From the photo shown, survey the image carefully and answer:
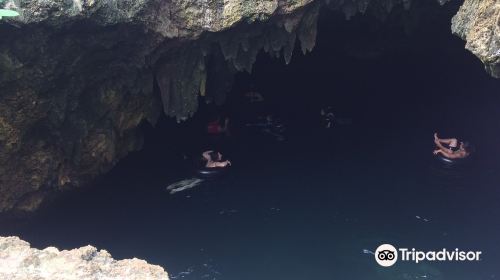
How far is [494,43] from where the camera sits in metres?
6.54

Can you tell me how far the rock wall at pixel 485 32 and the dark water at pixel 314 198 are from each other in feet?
12.1

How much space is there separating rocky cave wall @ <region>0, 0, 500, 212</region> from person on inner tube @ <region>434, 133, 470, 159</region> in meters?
3.98

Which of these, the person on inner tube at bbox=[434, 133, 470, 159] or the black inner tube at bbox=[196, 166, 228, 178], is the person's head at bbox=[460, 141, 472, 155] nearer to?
the person on inner tube at bbox=[434, 133, 470, 159]

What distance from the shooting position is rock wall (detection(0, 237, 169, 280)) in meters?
4.50

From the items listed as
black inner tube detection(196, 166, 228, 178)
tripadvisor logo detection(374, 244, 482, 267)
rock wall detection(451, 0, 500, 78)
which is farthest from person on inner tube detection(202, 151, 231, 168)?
rock wall detection(451, 0, 500, 78)

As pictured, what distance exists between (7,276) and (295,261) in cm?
523

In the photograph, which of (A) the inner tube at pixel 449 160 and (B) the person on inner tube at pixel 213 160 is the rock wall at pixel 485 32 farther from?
(B) the person on inner tube at pixel 213 160

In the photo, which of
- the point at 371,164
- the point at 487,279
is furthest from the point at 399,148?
the point at 487,279

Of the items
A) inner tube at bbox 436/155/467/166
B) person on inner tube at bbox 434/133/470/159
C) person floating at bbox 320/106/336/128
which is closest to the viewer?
inner tube at bbox 436/155/467/166

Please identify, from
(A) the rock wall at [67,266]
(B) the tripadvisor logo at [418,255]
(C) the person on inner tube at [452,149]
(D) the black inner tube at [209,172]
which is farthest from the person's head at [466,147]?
(A) the rock wall at [67,266]

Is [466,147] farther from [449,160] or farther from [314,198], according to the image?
[314,198]

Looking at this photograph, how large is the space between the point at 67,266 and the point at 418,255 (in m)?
6.30

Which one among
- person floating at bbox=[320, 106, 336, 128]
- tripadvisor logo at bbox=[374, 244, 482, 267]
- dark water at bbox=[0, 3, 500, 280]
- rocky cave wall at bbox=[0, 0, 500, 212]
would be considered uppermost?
rocky cave wall at bbox=[0, 0, 500, 212]

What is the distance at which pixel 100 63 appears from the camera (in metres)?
8.80
